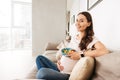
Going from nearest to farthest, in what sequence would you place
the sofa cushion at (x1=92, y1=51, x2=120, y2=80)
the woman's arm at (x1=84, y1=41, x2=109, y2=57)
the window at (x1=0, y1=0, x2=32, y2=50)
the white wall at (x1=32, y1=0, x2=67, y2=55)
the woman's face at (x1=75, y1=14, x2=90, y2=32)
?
the sofa cushion at (x1=92, y1=51, x2=120, y2=80), the woman's arm at (x1=84, y1=41, x2=109, y2=57), the woman's face at (x1=75, y1=14, x2=90, y2=32), the white wall at (x1=32, y1=0, x2=67, y2=55), the window at (x1=0, y1=0, x2=32, y2=50)

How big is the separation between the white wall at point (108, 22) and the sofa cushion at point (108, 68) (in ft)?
1.83

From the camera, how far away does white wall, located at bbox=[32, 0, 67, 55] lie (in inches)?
237

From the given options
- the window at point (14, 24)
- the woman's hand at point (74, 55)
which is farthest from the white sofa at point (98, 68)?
the window at point (14, 24)

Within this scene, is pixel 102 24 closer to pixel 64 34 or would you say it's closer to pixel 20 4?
pixel 64 34

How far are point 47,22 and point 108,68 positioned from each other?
16.4ft

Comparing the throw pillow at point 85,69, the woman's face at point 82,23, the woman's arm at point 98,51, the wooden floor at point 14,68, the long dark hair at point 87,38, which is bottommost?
the wooden floor at point 14,68

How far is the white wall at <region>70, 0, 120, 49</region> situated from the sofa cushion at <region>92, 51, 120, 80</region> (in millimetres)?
556

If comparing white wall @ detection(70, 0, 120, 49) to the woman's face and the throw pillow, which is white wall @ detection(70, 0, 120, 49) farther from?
the throw pillow

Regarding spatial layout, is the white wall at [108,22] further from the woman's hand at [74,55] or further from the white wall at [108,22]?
the woman's hand at [74,55]

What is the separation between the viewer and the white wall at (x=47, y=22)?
6016 millimetres

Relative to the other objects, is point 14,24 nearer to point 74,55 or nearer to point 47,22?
point 47,22

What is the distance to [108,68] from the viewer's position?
120 centimetres

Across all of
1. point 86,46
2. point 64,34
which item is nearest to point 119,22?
point 86,46

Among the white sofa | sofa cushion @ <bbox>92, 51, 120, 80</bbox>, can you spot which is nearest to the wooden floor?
the white sofa
